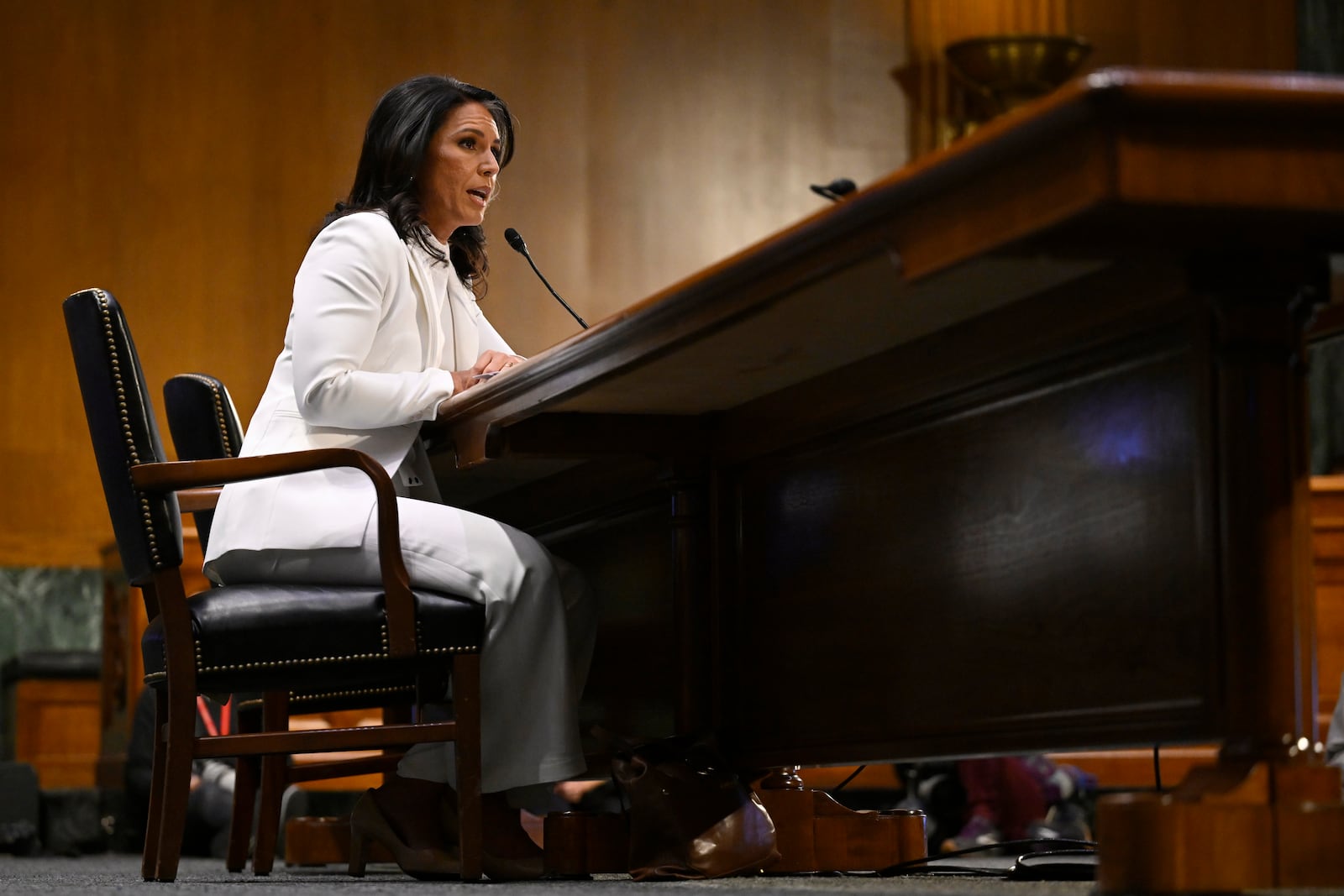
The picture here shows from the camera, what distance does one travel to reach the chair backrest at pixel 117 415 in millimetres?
2471

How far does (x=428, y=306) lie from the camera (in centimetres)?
278

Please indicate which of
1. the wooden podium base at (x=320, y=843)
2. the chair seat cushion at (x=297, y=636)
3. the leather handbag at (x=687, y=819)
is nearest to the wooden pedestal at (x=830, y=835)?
the leather handbag at (x=687, y=819)

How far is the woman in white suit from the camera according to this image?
248cm

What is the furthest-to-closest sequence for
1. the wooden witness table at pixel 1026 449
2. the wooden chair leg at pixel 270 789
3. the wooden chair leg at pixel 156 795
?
the wooden chair leg at pixel 270 789 < the wooden chair leg at pixel 156 795 < the wooden witness table at pixel 1026 449

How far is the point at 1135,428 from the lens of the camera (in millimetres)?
1738

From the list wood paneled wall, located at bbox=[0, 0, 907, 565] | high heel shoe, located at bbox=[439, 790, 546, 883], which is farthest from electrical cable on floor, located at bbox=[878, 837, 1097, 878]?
wood paneled wall, located at bbox=[0, 0, 907, 565]

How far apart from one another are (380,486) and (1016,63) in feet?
16.7

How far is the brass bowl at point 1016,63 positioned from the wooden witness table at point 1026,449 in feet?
Result: 15.2

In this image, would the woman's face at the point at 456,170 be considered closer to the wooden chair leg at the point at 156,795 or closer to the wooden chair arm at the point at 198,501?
the wooden chair arm at the point at 198,501

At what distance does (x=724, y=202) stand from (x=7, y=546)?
295cm

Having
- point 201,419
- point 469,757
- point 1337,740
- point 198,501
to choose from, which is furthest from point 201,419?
point 1337,740

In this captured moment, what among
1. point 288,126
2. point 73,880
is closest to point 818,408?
point 73,880

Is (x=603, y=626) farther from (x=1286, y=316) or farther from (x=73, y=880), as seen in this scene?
(x=1286, y=316)

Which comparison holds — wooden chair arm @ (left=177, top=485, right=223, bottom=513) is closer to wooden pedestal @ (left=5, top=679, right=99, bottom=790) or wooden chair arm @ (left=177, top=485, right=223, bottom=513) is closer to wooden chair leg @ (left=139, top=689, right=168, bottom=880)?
wooden chair leg @ (left=139, top=689, right=168, bottom=880)
